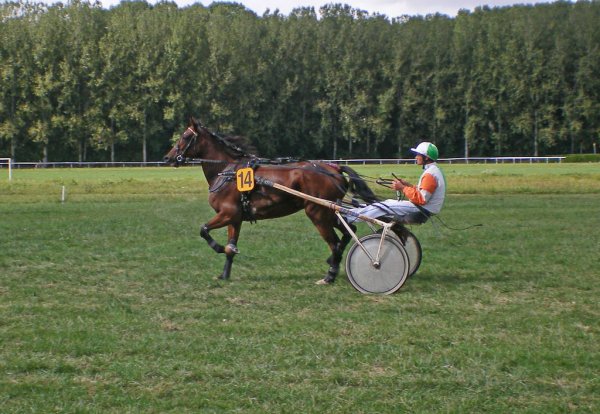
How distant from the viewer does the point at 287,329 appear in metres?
8.29

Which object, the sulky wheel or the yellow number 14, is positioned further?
the yellow number 14

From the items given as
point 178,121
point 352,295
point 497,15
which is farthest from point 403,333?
point 497,15

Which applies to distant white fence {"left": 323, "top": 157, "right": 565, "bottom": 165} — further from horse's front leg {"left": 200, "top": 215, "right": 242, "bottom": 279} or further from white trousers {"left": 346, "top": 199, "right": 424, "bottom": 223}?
white trousers {"left": 346, "top": 199, "right": 424, "bottom": 223}

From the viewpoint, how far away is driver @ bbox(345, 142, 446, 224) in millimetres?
10742

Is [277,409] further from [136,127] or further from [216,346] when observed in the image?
[136,127]

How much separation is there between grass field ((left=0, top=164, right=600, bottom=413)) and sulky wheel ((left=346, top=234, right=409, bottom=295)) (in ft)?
0.75

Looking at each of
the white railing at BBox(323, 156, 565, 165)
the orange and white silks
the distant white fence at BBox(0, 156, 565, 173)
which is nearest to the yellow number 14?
the orange and white silks

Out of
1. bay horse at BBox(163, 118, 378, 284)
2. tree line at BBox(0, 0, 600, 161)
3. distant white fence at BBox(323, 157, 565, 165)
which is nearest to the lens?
bay horse at BBox(163, 118, 378, 284)

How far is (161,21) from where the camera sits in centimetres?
8450

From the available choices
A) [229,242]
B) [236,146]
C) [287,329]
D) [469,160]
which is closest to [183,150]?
[236,146]

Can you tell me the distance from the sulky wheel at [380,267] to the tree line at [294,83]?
66.8m

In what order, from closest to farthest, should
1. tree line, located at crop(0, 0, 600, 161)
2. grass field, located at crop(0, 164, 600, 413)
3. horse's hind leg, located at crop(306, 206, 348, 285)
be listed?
grass field, located at crop(0, 164, 600, 413), horse's hind leg, located at crop(306, 206, 348, 285), tree line, located at crop(0, 0, 600, 161)

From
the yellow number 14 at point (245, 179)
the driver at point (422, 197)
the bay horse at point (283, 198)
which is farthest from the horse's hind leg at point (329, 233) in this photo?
the yellow number 14 at point (245, 179)

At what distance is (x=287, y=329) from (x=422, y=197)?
131 inches
